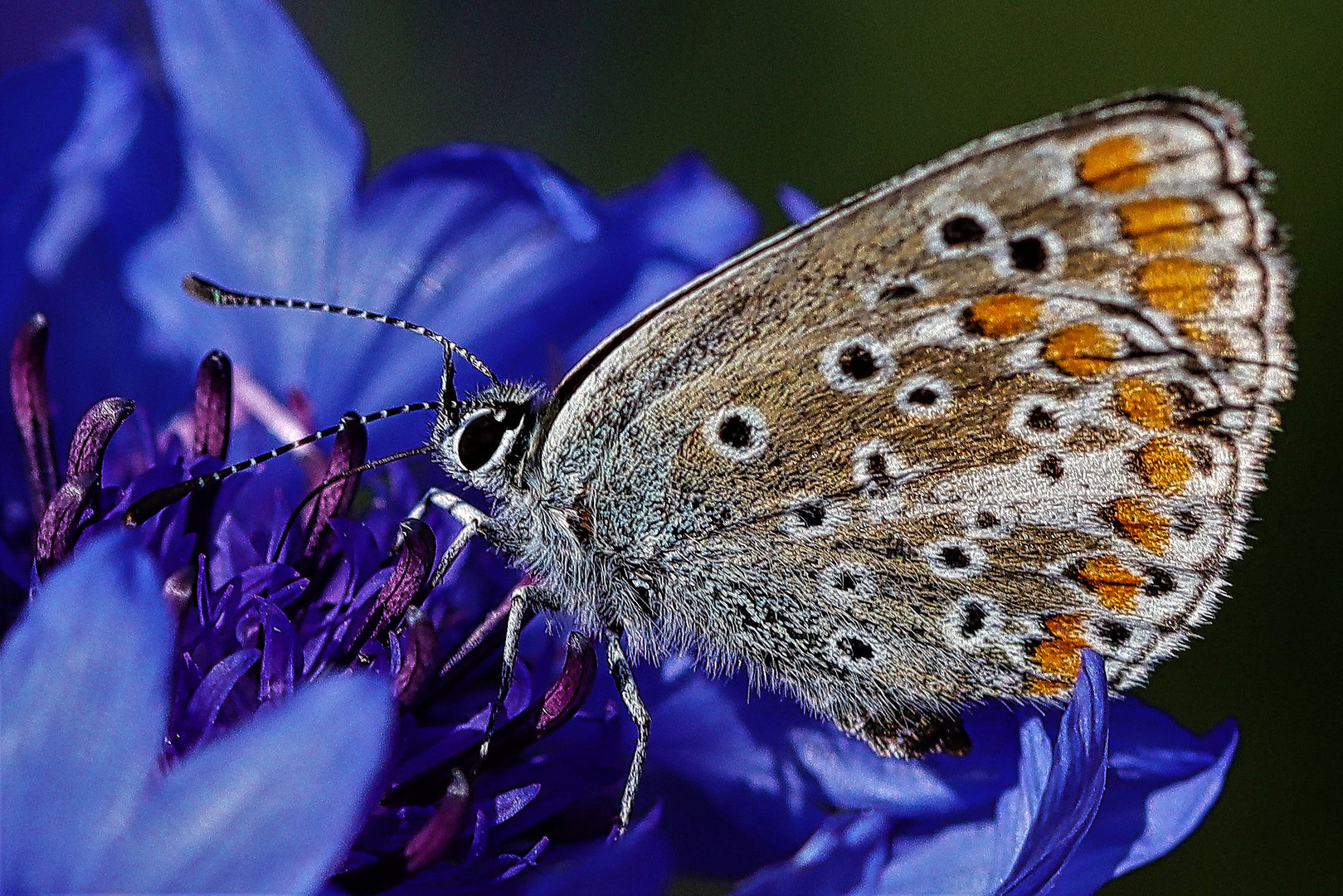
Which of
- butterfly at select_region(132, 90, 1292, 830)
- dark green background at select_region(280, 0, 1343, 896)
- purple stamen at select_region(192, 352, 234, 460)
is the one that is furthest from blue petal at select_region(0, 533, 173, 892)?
dark green background at select_region(280, 0, 1343, 896)

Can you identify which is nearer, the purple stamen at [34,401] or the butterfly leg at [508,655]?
the butterfly leg at [508,655]

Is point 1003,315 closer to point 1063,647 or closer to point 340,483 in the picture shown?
point 1063,647

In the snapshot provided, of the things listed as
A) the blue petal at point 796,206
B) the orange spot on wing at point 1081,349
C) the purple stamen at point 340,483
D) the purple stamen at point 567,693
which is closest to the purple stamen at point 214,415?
the purple stamen at point 340,483

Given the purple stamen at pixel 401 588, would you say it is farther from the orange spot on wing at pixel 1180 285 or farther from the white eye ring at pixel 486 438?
the orange spot on wing at pixel 1180 285

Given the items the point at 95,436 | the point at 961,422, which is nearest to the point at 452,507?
the point at 95,436

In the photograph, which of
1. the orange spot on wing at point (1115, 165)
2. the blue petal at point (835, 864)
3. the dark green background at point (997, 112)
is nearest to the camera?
the blue petal at point (835, 864)

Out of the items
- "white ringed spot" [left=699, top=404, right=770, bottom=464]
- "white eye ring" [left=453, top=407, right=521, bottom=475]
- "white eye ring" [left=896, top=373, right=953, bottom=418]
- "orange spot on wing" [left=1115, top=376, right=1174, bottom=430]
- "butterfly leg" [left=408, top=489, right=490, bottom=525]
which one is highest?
"white eye ring" [left=453, top=407, right=521, bottom=475]

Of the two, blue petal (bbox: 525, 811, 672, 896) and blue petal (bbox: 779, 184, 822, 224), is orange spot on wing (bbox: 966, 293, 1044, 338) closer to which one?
blue petal (bbox: 779, 184, 822, 224)
